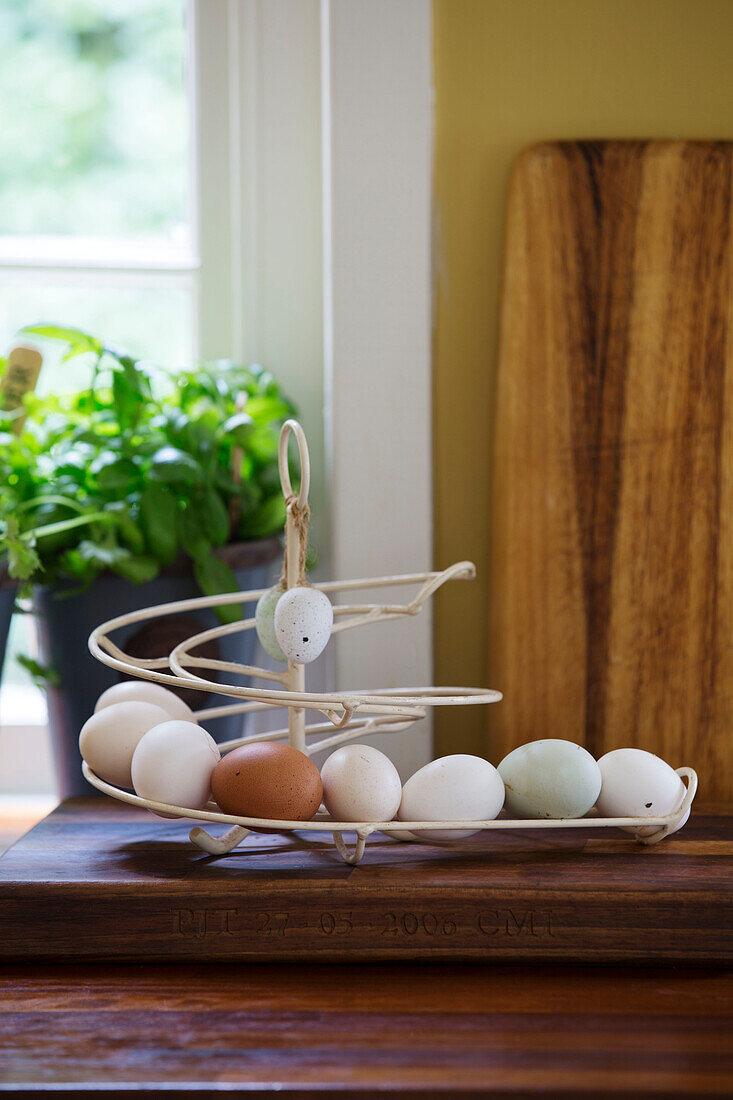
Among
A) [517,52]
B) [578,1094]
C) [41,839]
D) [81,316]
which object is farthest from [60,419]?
[578,1094]

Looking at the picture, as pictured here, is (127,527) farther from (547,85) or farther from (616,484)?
(547,85)

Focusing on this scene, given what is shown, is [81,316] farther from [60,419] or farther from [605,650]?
[605,650]

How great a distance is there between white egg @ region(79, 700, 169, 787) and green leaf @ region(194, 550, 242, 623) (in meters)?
0.16

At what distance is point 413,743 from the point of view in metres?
0.80

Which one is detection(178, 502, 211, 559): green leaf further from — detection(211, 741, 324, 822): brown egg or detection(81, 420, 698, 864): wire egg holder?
detection(211, 741, 324, 822): brown egg

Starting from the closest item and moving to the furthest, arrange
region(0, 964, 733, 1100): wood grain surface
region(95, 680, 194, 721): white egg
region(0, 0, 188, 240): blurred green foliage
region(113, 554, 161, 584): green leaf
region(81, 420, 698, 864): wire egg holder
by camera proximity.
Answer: region(0, 964, 733, 1100): wood grain surface
region(81, 420, 698, 864): wire egg holder
region(95, 680, 194, 721): white egg
region(113, 554, 161, 584): green leaf
region(0, 0, 188, 240): blurred green foliage

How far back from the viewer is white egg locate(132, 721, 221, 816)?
1.70 feet

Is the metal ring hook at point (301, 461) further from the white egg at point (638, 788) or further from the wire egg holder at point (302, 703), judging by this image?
the white egg at point (638, 788)

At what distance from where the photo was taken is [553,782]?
20.8 inches

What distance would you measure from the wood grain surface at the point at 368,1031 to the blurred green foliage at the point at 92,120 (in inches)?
30.7

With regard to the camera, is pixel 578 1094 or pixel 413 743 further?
pixel 413 743

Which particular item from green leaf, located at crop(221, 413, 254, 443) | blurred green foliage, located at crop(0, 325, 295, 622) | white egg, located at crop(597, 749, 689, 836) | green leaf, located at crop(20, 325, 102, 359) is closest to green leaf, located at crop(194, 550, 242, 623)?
blurred green foliage, located at crop(0, 325, 295, 622)

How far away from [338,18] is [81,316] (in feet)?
1.34

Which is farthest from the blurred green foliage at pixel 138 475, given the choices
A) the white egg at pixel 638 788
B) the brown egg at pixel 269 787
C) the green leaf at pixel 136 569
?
the white egg at pixel 638 788
